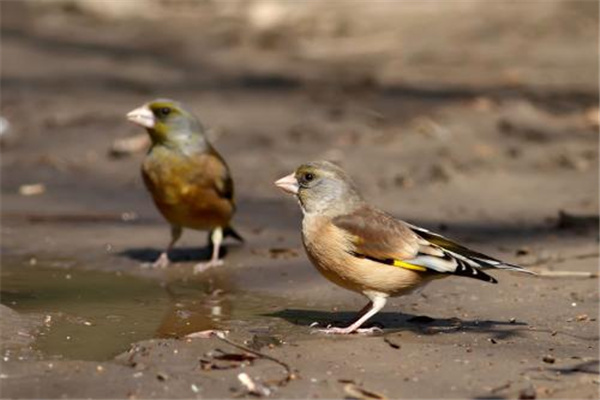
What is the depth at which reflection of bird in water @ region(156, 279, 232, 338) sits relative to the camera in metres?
7.58

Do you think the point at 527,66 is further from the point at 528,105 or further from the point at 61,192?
the point at 61,192

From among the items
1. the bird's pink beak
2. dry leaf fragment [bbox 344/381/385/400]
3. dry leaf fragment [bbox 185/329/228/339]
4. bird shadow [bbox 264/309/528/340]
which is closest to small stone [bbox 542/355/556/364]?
bird shadow [bbox 264/309/528/340]

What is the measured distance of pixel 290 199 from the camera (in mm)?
11492

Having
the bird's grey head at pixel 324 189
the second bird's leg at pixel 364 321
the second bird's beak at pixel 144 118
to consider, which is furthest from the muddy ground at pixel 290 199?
the second bird's beak at pixel 144 118

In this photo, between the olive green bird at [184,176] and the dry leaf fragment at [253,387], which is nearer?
the dry leaf fragment at [253,387]

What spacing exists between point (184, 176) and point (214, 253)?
61 cm

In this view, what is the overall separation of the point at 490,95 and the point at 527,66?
1.35m

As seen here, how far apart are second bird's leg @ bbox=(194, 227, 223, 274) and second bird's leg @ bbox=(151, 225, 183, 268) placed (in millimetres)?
227

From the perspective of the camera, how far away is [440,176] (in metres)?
11.8

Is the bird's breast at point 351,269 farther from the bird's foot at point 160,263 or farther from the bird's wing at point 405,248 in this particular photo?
the bird's foot at point 160,263

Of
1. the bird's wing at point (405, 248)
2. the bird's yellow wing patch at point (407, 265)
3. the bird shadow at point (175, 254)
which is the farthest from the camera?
the bird shadow at point (175, 254)

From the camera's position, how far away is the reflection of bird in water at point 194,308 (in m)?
7.58

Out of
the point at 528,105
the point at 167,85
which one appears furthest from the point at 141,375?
the point at 167,85

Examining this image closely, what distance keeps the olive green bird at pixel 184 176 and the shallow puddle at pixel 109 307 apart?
552 mm
